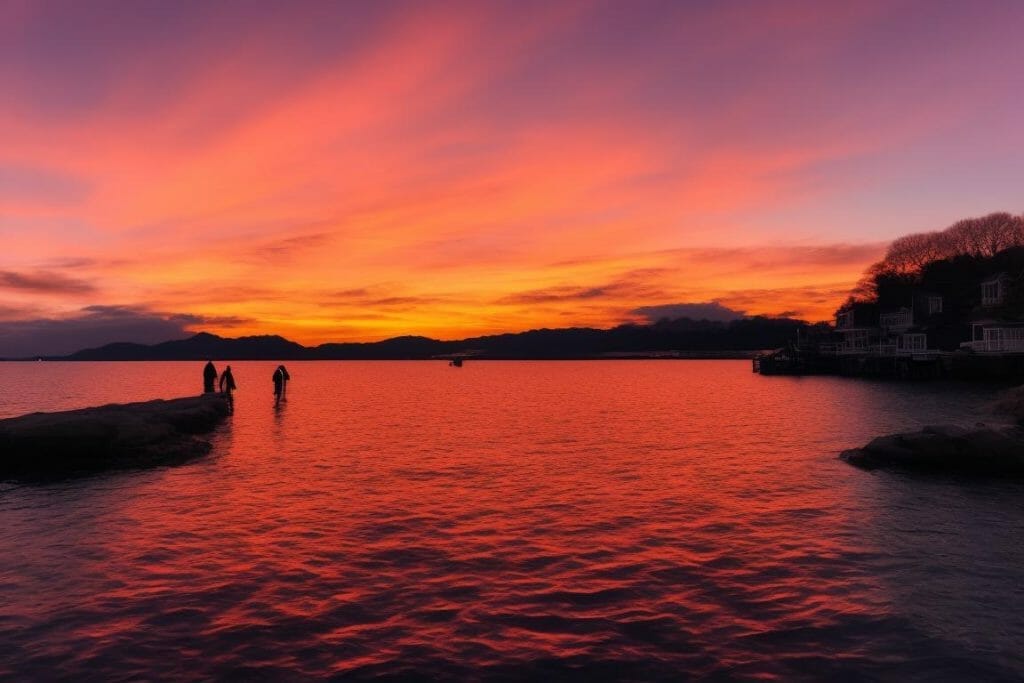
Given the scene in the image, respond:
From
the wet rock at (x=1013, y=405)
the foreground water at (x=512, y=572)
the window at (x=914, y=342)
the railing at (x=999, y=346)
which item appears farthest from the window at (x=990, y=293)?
the foreground water at (x=512, y=572)

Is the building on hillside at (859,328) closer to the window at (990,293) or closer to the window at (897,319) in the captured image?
the window at (897,319)

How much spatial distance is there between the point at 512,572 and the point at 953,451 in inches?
701

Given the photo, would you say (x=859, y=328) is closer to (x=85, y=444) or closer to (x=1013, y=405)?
(x=1013, y=405)

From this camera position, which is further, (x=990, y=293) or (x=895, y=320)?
(x=895, y=320)

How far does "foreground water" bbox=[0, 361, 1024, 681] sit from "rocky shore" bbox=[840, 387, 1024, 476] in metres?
1.64

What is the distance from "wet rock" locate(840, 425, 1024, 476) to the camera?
2088 cm

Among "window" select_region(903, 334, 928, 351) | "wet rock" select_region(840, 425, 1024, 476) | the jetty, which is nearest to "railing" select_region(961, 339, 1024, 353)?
A: "window" select_region(903, 334, 928, 351)

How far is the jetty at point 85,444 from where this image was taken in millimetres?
21875

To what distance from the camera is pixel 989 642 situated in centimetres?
863

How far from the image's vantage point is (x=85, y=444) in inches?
888

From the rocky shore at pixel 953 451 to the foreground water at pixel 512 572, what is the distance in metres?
1.64

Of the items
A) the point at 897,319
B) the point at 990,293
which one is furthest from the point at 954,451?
the point at 897,319

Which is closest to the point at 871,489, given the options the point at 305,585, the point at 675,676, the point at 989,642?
the point at 989,642

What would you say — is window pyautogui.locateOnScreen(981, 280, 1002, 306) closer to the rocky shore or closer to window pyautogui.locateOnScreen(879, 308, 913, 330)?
window pyautogui.locateOnScreen(879, 308, 913, 330)
